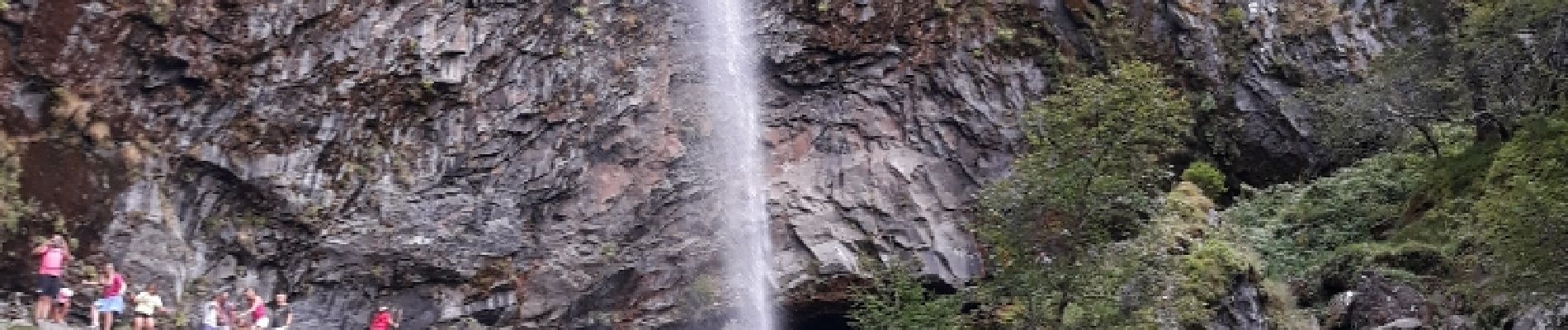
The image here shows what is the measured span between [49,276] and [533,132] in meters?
6.65

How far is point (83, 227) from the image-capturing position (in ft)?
49.7

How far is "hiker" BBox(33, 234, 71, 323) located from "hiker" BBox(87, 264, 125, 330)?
0.42m

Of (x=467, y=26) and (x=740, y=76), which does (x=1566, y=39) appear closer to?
(x=740, y=76)

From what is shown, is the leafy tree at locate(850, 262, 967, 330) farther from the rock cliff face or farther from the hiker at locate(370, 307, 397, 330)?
the hiker at locate(370, 307, 397, 330)

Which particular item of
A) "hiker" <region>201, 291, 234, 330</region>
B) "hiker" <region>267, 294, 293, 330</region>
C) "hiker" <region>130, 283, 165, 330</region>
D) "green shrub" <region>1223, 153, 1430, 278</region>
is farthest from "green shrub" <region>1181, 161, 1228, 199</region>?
"hiker" <region>130, 283, 165, 330</region>

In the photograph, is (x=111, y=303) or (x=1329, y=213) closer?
(x=111, y=303)

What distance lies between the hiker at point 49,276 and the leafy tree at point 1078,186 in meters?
9.02

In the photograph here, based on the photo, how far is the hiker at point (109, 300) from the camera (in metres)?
13.7

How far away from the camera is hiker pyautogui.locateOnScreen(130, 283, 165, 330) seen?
1408 cm

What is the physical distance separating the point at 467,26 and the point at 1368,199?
494 inches

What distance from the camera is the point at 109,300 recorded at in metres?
13.7

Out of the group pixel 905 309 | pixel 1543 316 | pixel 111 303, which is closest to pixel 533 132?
pixel 905 309

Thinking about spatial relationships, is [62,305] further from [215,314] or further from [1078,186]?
[1078,186]

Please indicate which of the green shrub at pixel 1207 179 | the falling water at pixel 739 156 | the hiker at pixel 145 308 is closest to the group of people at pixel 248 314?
the hiker at pixel 145 308
